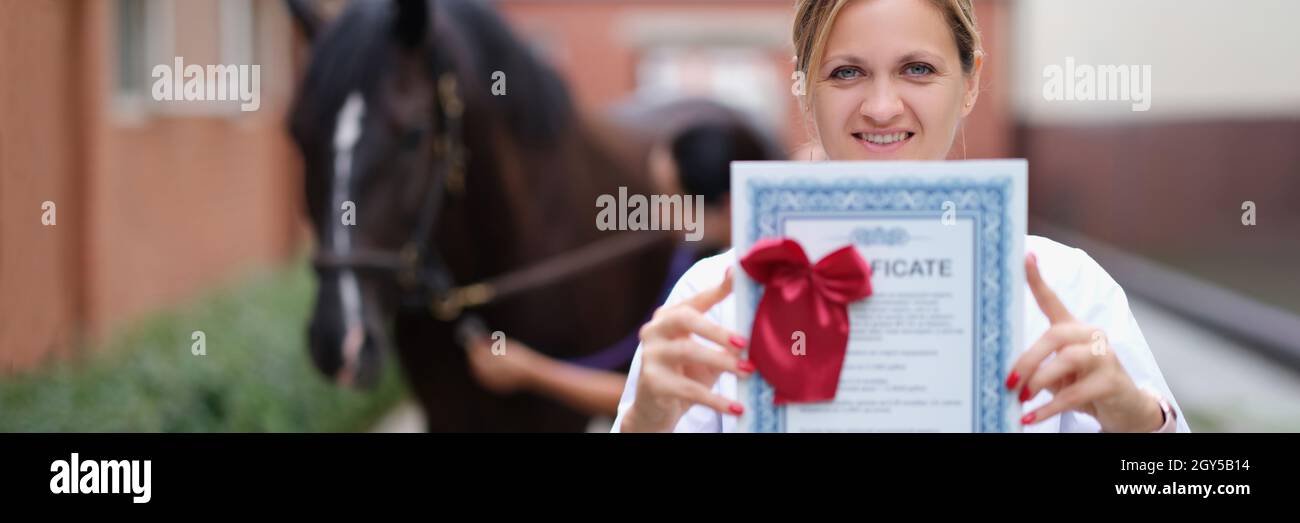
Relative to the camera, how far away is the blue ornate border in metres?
1.02

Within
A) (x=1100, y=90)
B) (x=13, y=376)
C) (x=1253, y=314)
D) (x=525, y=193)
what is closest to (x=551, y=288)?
(x=525, y=193)

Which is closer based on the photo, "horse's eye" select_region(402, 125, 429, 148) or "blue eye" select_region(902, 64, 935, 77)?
"blue eye" select_region(902, 64, 935, 77)

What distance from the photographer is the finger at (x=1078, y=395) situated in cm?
103

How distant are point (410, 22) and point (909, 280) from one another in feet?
5.61

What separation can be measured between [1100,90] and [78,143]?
3.66 m

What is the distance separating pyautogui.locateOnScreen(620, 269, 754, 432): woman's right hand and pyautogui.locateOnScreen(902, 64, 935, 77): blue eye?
28cm

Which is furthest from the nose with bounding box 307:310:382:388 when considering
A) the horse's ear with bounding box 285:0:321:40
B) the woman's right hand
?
the woman's right hand

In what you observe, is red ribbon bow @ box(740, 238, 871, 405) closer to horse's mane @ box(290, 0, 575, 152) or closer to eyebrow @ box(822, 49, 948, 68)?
eyebrow @ box(822, 49, 948, 68)

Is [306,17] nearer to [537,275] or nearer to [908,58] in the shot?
[537,275]

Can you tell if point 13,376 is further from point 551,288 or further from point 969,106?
point 969,106

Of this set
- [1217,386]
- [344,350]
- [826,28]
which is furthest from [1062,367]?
[1217,386]

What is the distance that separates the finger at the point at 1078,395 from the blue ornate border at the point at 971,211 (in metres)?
0.04

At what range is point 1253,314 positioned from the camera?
5836 mm

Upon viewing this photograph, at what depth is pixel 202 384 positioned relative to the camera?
375 centimetres
